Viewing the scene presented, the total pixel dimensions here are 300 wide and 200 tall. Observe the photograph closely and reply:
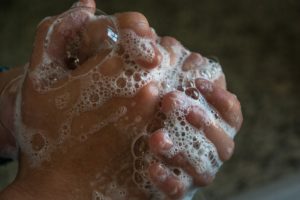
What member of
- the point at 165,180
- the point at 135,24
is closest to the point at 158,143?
the point at 165,180

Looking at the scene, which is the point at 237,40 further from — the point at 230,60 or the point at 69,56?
the point at 69,56

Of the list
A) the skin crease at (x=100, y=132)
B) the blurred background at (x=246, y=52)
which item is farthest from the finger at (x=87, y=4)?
the blurred background at (x=246, y=52)

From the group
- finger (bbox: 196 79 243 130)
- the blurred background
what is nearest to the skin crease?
finger (bbox: 196 79 243 130)

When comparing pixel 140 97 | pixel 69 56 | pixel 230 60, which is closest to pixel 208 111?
pixel 140 97

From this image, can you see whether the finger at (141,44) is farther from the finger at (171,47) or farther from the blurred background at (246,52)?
the blurred background at (246,52)

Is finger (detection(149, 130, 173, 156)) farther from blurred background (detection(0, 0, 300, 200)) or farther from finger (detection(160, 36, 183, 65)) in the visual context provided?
blurred background (detection(0, 0, 300, 200))

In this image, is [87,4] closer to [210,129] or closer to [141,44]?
[141,44]
